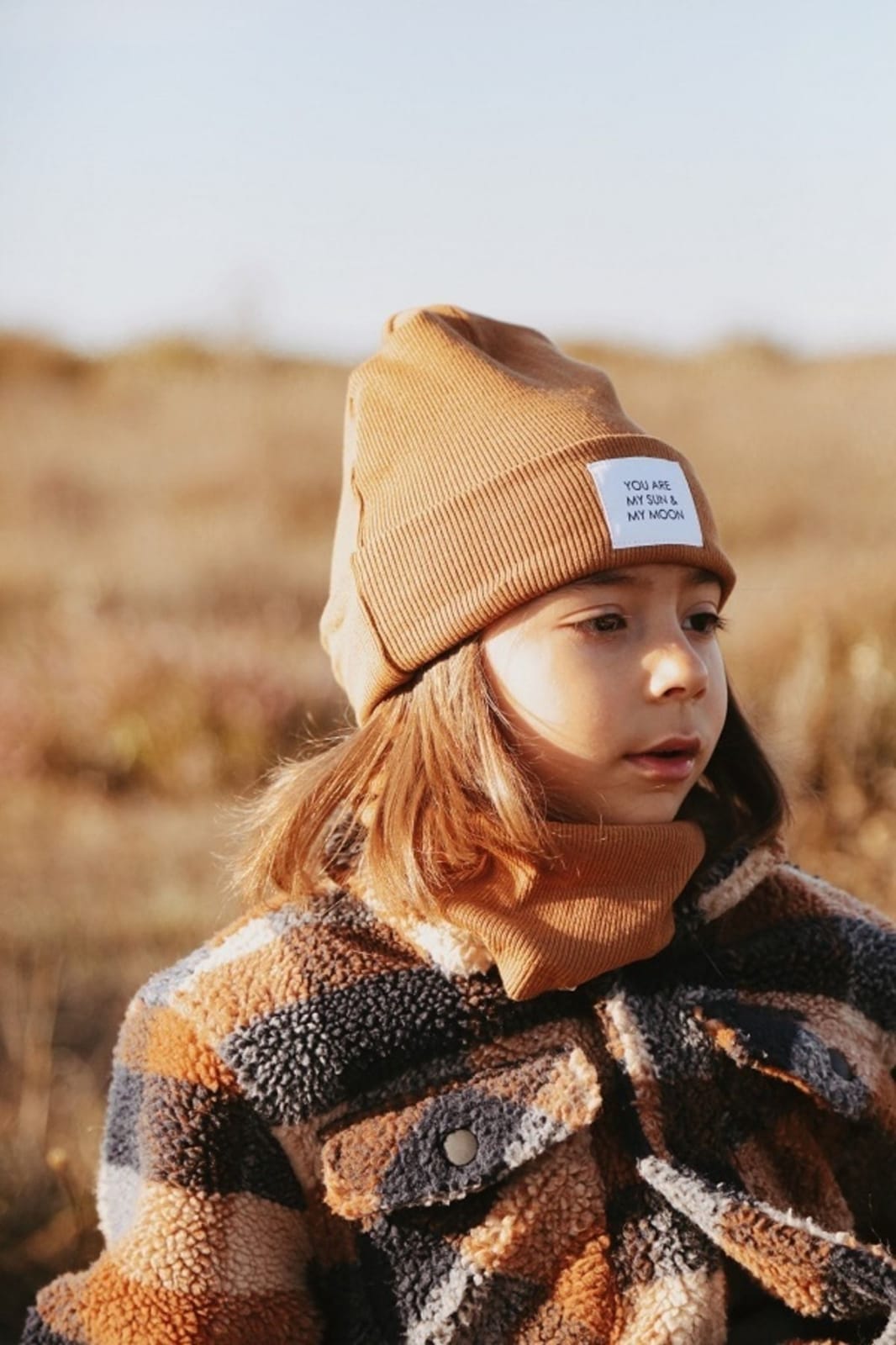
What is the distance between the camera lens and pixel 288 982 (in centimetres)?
167

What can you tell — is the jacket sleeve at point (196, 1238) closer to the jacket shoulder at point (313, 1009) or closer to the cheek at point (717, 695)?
the jacket shoulder at point (313, 1009)

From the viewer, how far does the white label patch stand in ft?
5.61

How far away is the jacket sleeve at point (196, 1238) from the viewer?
156cm

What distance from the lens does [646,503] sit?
1738 millimetres

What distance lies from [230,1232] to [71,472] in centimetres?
1313

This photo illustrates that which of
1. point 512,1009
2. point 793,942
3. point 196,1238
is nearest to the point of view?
point 196,1238

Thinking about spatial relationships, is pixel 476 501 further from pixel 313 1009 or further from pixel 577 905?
pixel 313 1009

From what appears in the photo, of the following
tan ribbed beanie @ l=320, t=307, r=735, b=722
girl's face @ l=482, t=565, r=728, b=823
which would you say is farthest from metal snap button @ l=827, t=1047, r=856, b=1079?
tan ribbed beanie @ l=320, t=307, r=735, b=722

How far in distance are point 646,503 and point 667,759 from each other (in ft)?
1.02

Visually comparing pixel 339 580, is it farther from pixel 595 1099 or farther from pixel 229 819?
pixel 229 819

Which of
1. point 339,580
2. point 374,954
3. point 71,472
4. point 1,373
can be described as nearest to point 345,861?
point 374,954

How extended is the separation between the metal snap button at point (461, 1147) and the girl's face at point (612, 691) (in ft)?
1.27

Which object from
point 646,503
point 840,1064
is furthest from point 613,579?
point 840,1064

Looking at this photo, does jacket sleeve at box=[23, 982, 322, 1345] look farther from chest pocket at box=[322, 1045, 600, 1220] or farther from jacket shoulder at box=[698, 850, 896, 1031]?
jacket shoulder at box=[698, 850, 896, 1031]
